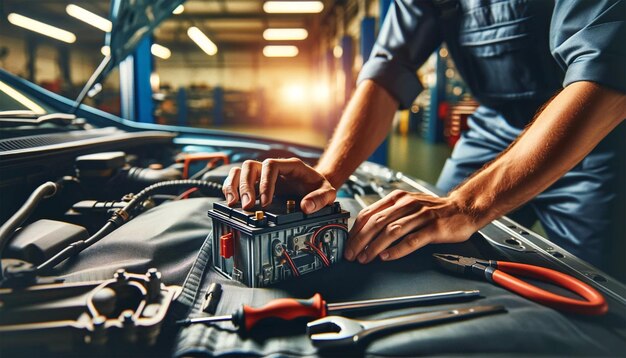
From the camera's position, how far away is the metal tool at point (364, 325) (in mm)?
430

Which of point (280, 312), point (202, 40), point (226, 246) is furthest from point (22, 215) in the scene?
point (202, 40)

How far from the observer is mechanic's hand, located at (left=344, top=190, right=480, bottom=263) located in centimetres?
66

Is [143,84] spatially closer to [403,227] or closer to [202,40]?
[403,227]

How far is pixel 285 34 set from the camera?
1296 centimetres

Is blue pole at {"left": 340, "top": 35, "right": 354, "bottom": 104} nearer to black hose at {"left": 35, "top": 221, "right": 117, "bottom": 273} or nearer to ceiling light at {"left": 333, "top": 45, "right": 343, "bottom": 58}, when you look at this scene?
ceiling light at {"left": 333, "top": 45, "right": 343, "bottom": 58}

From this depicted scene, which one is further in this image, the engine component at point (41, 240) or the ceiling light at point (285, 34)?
the ceiling light at point (285, 34)

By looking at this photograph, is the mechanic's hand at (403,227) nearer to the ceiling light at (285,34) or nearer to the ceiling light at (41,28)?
the ceiling light at (41,28)

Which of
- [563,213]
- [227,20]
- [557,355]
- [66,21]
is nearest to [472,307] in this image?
[557,355]

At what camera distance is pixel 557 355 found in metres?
0.42

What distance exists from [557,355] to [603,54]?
60 centimetres

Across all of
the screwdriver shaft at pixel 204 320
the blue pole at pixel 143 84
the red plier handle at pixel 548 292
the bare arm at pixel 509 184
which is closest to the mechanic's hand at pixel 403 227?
the bare arm at pixel 509 184

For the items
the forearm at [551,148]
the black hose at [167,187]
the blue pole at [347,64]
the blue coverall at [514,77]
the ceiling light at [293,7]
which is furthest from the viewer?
the ceiling light at [293,7]

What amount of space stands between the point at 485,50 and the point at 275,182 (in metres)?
0.90

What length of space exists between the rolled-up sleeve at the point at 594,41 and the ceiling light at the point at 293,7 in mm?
8508
